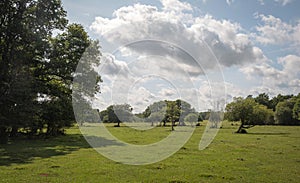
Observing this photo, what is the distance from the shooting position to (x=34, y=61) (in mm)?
31000

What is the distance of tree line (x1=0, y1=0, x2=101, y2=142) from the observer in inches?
1089

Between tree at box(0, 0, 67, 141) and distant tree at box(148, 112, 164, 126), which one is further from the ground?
tree at box(0, 0, 67, 141)

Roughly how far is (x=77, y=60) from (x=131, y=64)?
50.0ft

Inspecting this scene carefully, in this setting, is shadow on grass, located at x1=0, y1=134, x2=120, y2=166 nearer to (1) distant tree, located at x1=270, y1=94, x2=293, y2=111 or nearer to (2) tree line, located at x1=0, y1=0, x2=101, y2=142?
(2) tree line, located at x1=0, y1=0, x2=101, y2=142

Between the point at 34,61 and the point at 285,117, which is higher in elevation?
the point at 34,61

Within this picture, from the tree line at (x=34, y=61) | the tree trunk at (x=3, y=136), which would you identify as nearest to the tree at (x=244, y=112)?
the tree line at (x=34, y=61)

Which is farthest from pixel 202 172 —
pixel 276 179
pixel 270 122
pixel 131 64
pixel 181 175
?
pixel 270 122

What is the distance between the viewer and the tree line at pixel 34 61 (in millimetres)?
27672

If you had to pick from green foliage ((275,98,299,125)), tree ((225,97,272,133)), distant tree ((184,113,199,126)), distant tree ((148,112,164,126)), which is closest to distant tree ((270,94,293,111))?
green foliage ((275,98,299,125))

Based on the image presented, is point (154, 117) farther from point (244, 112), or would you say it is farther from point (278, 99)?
point (278, 99)

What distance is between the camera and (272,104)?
133500 mm

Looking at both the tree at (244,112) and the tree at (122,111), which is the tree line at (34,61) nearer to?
the tree at (122,111)

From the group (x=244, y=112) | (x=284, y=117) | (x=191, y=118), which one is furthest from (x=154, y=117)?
(x=284, y=117)

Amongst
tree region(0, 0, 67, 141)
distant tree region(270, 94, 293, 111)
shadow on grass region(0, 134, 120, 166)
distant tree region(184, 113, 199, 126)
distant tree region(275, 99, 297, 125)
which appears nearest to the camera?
shadow on grass region(0, 134, 120, 166)
